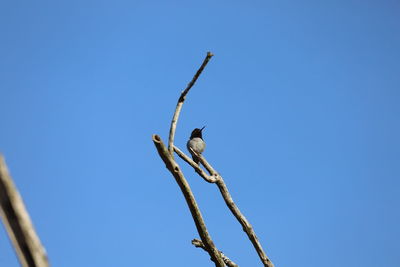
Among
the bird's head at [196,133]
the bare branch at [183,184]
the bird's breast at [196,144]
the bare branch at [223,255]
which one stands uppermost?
the bird's head at [196,133]

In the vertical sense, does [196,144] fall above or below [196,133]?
below

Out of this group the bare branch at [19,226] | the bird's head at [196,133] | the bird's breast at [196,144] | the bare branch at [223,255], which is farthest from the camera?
the bird's head at [196,133]

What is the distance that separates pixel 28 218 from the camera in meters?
1.90

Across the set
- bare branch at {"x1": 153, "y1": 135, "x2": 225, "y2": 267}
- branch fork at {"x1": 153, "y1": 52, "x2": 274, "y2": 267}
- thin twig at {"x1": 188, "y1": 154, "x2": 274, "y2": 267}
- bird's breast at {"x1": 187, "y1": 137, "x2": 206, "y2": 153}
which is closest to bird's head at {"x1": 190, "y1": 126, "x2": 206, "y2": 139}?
bird's breast at {"x1": 187, "y1": 137, "x2": 206, "y2": 153}

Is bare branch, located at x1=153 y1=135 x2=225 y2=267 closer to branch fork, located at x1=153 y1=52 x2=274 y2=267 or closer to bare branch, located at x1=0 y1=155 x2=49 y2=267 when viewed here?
branch fork, located at x1=153 y1=52 x2=274 y2=267

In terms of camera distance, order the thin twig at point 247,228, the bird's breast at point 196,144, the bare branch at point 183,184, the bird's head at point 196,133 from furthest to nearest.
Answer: the bird's head at point 196,133
the bird's breast at point 196,144
the thin twig at point 247,228
the bare branch at point 183,184

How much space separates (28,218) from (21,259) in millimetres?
178

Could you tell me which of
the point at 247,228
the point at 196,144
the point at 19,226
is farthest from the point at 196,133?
the point at 19,226

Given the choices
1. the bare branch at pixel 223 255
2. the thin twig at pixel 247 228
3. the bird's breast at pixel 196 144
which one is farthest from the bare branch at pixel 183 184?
the bird's breast at pixel 196 144

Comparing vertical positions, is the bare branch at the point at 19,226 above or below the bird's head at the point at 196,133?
below

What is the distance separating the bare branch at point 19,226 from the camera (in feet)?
6.12

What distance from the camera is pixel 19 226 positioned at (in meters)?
1.88

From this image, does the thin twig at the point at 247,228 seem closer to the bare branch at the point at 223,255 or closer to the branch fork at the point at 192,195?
the branch fork at the point at 192,195

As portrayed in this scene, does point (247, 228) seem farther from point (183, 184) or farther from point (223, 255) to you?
point (183, 184)
